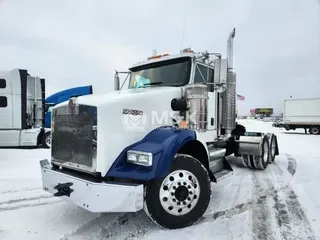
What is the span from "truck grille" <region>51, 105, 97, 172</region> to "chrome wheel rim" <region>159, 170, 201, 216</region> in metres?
0.99

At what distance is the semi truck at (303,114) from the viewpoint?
22.0 metres

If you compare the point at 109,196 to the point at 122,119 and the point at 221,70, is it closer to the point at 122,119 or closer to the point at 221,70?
the point at 122,119

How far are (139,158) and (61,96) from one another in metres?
11.7

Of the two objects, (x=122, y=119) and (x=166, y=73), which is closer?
(x=122, y=119)

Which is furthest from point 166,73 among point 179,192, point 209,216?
point 209,216

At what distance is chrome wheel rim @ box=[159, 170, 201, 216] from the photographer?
128 inches

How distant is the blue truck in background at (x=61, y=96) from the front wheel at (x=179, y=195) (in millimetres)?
9782

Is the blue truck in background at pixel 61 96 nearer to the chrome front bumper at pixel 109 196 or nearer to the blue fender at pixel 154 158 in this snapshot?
the blue fender at pixel 154 158

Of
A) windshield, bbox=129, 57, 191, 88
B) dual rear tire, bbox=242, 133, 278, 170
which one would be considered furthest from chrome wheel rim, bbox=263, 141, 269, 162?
windshield, bbox=129, 57, 191, 88

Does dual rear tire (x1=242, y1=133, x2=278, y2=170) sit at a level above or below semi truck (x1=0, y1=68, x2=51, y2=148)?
below

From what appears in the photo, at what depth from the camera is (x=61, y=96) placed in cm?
1352

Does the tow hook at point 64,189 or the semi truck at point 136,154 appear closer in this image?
the semi truck at point 136,154

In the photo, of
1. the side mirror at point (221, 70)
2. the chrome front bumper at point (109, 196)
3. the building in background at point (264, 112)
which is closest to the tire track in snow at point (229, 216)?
the chrome front bumper at point (109, 196)

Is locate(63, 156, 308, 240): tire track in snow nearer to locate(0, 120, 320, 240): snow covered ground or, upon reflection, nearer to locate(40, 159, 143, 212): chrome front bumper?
locate(0, 120, 320, 240): snow covered ground
